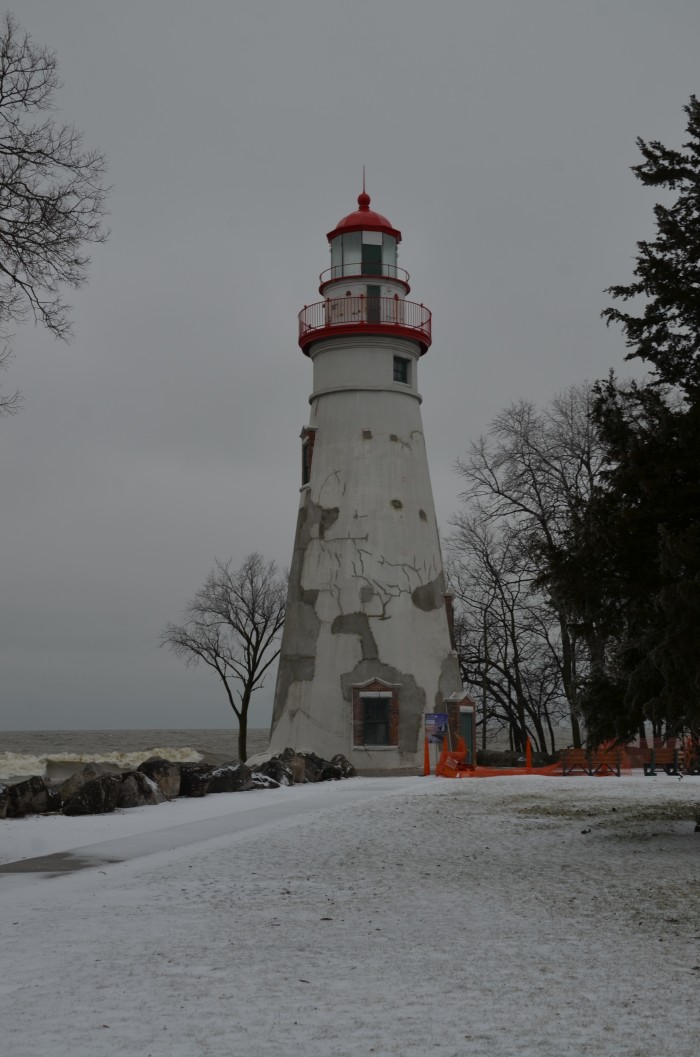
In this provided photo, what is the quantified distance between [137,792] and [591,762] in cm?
1727

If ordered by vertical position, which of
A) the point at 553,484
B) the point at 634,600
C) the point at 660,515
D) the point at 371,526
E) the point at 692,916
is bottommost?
the point at 692,916

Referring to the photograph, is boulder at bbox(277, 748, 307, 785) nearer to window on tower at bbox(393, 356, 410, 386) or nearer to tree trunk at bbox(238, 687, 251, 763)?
window on tower at bbox(393, 356, 410, 386)

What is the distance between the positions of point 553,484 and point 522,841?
2662cm

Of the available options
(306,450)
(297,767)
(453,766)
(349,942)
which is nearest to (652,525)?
(349,942)

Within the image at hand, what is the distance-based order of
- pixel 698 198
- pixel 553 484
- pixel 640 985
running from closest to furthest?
pixel 640 985 → pixel 698 198 → pixel 553 484

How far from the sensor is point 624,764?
33031mm

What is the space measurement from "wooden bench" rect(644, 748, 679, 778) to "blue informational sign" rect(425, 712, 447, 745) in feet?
19.7

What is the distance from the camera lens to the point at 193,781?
Result: 2084 centimetres

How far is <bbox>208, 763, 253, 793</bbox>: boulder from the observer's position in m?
21.9

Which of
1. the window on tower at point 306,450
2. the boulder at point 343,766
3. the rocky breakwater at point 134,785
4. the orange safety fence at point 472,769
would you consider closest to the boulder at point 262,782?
the rocky breakwater at point 134,785

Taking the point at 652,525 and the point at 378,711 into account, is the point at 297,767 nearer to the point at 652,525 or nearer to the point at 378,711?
the point at 378,711

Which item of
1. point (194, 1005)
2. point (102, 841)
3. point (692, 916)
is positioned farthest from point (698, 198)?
point (194, 1005)

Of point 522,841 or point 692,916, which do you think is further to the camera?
point 522,841

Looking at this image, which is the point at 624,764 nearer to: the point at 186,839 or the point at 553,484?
the point at 553,484
